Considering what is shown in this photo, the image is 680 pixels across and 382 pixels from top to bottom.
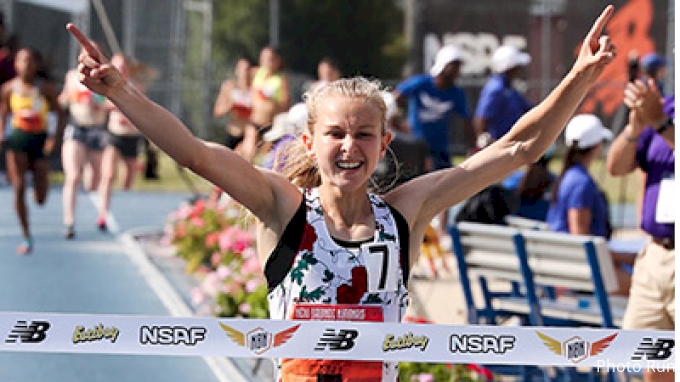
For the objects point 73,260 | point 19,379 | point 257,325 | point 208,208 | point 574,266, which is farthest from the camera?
point 73,260

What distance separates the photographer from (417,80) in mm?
15773

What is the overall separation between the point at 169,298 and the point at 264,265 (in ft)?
23.9

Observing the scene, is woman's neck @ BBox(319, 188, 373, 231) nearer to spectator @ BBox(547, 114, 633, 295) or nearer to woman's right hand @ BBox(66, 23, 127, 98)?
woman's right hand @ BBox(66, 23, 127, 98)

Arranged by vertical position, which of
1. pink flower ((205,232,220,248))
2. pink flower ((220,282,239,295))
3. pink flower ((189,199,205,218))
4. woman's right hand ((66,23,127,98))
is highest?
woman's right hand ((66,23,127,98))

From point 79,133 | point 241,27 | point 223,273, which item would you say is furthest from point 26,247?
point 241,27

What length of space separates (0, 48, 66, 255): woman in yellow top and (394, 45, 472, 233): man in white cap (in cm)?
341

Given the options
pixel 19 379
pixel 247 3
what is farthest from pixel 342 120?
pixel 247 3

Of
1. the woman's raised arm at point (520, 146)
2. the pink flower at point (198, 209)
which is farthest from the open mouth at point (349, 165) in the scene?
the pink flower at point (198, 209)

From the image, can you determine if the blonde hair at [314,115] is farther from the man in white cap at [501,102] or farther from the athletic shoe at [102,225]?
the athletic shoe at [102,225]

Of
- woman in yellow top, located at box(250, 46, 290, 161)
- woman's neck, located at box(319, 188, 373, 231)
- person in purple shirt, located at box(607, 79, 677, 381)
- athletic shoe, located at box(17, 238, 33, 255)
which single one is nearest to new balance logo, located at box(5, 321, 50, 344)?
woman's neck, located at box(319, 188, 373, 231)

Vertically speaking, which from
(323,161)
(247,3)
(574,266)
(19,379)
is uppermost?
(247,3)

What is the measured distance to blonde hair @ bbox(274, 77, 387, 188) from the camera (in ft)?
14.8

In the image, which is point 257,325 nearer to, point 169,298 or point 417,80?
point 169,298

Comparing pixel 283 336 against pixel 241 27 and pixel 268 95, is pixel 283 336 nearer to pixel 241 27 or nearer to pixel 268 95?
pixel 268 95
